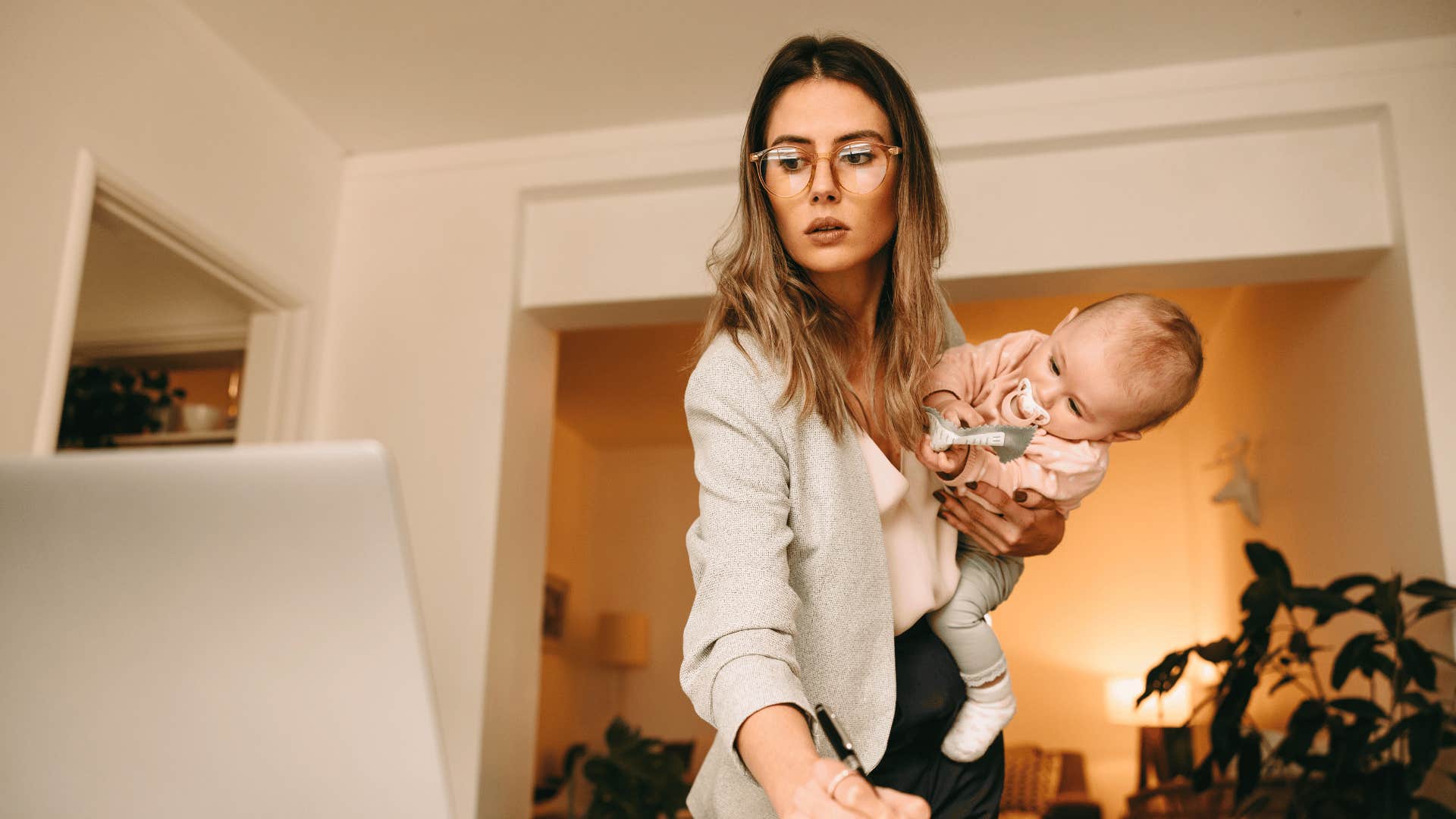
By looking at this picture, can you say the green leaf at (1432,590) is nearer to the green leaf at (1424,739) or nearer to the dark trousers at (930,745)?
the green leaf at (1424,739)

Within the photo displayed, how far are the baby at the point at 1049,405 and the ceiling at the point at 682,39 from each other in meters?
2.04

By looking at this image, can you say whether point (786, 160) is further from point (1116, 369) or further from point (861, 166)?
point (1116, 369)

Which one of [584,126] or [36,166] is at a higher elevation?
[584,126]

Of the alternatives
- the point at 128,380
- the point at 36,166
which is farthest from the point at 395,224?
the point at 36,166

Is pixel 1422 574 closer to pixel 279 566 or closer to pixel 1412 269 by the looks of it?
pixel 1412 269

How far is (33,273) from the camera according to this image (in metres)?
2.63

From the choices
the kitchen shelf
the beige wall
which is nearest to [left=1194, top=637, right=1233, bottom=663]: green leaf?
the beige wall

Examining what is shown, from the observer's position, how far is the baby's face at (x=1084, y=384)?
4.23ft

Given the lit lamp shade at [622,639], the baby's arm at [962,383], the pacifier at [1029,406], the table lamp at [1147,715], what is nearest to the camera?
the baby's arm at [962,383]

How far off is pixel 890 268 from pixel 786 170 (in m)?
0.17

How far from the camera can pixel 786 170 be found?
1.18 meters

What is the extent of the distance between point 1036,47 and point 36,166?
8.79 ft

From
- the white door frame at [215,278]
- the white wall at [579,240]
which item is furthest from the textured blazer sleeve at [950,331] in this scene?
the white wall at [579,240]

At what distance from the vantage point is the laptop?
1.94ft
